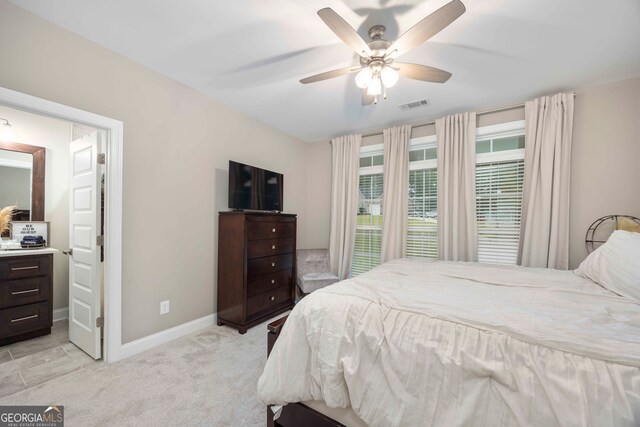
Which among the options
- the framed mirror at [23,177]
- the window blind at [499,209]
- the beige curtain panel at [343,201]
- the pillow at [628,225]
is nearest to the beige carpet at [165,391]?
the beige curtain panel at [343,201]

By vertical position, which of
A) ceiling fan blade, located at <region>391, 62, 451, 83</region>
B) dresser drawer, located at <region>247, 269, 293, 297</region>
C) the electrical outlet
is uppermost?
ceiling fan blade, located at <region>391, 62, 451, 83</region>

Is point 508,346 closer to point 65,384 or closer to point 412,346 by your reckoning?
point 412,346

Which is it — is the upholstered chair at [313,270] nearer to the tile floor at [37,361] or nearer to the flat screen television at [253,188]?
the flat screen television at [253,188]

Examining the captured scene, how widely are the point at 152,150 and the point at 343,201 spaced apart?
8.23 ft

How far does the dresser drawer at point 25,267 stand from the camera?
2.41m

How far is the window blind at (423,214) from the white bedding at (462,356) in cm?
182

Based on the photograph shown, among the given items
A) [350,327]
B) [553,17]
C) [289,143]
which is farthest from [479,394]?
[289,143]

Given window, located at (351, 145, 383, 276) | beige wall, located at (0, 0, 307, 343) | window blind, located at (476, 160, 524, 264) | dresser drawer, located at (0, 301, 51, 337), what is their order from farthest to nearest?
window, located at (351, 145, 383, 276)
window blind, located at (476, 160, 524, 264)
dresser drawer, located at (0, 301, 51, 337)
beige wall, located at (0, 0, 307, 343)

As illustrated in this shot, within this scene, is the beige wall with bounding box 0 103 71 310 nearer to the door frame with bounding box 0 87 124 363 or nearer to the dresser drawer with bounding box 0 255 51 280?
the dresser drawer with bounding box 0 255 51 280

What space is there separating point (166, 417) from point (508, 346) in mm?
1907

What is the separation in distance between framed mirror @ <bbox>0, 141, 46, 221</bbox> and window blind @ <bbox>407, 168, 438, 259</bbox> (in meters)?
4.56

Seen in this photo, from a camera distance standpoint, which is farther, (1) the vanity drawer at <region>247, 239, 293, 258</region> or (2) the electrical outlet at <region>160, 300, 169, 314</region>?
(1) the vanity drawer at <region>247, 239, 293, 258</region>

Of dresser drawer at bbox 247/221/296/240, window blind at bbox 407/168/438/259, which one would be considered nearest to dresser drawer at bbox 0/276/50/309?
dresser drawer at bbox 247/221/296/240

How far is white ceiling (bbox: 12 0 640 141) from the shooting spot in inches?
66.1
